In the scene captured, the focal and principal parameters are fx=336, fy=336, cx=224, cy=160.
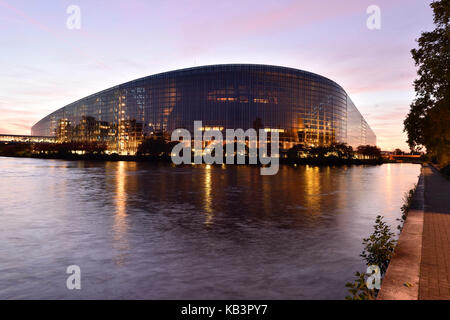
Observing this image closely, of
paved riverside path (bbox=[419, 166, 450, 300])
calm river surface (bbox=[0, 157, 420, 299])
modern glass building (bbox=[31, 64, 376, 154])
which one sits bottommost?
calm river surface (bbox=[0, 157, 420, 299])

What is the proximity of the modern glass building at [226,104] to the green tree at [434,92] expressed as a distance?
351 ft

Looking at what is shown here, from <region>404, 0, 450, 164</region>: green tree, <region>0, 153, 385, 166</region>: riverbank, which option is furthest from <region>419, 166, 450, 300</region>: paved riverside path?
<region>0, 153, 385, 166</region>: riverbank

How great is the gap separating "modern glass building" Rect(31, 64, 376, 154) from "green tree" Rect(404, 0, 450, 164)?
10709 centimetres

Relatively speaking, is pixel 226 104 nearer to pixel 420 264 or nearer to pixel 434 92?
pixel 434 92

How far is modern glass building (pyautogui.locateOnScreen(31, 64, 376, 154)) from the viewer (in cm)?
13112

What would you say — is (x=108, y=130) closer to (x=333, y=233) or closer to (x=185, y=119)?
(x=185, y=119)

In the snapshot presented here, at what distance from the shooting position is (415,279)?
703cm

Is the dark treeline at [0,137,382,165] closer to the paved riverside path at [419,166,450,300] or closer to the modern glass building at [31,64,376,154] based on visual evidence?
the modern glass building at [31,64,376,154]

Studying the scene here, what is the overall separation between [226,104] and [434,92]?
373 feet


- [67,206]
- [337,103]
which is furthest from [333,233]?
[337,103]

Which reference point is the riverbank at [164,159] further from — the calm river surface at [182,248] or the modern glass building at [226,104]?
the calm river surface at [182,248]

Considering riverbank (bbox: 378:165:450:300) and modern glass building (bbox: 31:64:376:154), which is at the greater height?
modern glass building (bbox: 31:64:376:154)

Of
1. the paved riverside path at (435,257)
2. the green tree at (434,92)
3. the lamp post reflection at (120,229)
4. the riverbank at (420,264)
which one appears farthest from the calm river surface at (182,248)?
the green tree at (434,92)
